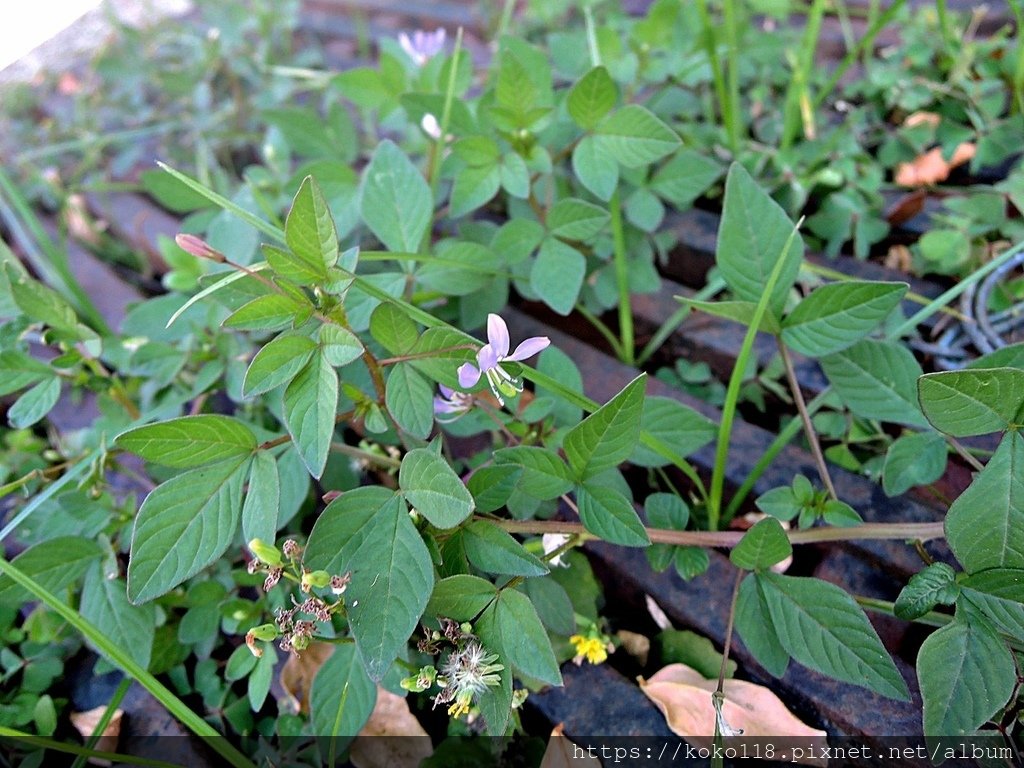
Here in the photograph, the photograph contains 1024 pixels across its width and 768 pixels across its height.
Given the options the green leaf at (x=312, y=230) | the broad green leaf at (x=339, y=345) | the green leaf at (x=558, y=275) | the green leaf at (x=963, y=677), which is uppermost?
the green leaf at (x=312, y=230)

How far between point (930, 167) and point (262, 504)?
4.71 ft

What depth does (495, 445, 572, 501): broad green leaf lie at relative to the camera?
833 millimetres

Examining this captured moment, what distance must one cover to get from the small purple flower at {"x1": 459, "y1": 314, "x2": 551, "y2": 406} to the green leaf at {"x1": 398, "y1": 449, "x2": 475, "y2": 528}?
100mm

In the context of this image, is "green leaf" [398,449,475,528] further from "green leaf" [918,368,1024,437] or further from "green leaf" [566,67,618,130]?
"green leaf" [566,67,618,130]

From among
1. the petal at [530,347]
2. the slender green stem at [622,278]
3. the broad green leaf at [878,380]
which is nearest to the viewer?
the petal at [530,347]

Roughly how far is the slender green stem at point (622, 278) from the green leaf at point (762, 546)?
50cm

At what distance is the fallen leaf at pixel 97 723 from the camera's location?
101 cm

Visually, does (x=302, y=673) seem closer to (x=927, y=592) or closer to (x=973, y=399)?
(x=927, y=592)

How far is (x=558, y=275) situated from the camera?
1.11 metres

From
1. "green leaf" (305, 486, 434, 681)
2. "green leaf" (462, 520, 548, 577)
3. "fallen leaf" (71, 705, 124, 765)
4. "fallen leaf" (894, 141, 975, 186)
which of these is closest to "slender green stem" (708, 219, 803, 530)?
"green leaf" (462, 520, 548, 577)

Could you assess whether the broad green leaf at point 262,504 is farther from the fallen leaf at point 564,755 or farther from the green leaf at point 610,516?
the fallen leaf at point 564,755

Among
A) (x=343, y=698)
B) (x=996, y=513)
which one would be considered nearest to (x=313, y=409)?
(x=343, y=698)

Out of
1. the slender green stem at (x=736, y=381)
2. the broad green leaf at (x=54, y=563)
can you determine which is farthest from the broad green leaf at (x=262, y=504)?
the slender green stem at (x=736, y=381)

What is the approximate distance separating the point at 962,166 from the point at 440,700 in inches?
57.3
